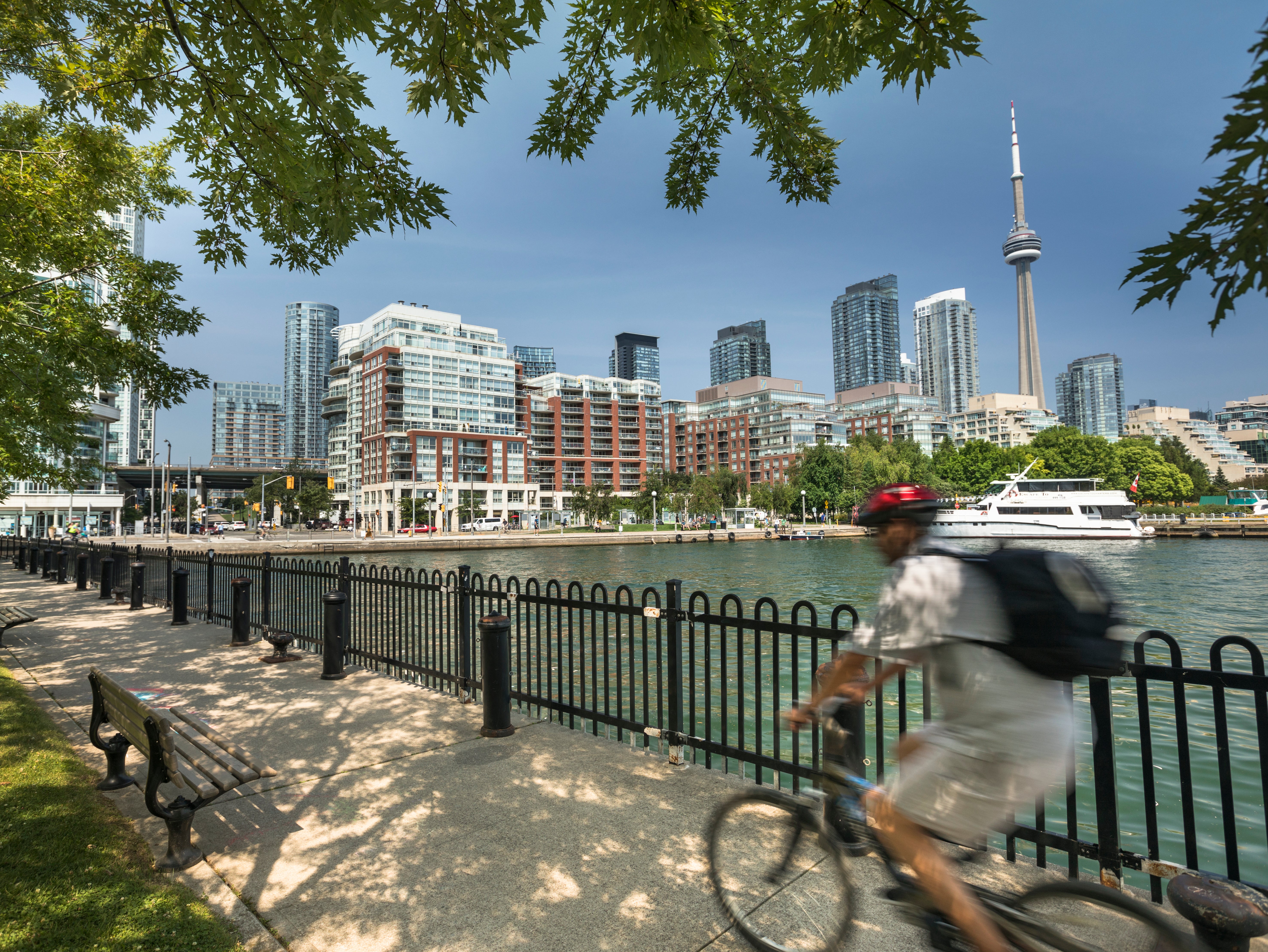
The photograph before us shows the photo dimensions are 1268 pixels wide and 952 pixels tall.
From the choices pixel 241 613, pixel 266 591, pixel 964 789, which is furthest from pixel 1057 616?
pixel 266 591

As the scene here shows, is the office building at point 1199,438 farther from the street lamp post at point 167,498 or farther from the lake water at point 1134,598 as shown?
the street lamp post at point 167,498

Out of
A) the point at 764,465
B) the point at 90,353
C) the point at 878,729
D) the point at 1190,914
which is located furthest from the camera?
the point at 764,465

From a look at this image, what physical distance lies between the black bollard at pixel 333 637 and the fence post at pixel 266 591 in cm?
309

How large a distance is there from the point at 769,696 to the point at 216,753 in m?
9.27

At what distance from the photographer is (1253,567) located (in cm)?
3812

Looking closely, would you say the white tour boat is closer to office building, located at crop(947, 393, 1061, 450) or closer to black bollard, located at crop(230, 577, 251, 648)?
black bollard, located at crop(230, 577, 251, 648)

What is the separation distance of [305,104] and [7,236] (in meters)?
5.84

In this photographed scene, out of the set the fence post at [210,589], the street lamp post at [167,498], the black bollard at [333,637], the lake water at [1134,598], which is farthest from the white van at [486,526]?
the black bollard at [333,637]

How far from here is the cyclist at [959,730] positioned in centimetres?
219

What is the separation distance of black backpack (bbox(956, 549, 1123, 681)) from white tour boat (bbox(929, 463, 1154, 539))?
6827 centimetres

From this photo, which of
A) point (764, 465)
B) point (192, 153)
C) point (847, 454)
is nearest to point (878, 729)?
point (192, 153)

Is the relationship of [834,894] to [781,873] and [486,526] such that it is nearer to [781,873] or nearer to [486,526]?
[781,873]

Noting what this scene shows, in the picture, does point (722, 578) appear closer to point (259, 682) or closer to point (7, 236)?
point (259, 682)

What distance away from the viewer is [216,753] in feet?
13.8
